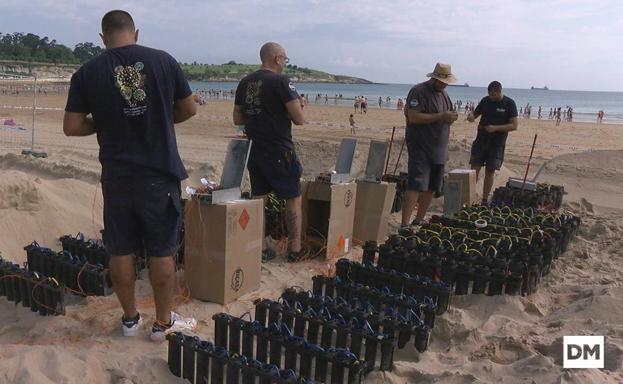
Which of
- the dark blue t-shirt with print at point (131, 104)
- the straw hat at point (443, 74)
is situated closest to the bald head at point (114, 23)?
the dark blue t-shirt with print at point (131, 104)

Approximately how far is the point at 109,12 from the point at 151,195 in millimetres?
1035

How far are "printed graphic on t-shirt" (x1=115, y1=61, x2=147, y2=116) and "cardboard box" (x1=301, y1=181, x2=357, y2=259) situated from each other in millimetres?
2296

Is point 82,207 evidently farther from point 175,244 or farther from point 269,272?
point 175,244

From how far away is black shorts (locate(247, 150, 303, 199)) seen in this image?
461 cm

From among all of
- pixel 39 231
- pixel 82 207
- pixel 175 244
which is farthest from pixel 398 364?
pixel 82 207

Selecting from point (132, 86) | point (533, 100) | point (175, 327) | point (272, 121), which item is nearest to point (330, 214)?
point (272, 121)

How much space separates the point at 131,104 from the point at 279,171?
186 cm

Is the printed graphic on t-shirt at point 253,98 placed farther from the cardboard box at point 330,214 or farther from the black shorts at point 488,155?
the black shorts at point 488,155

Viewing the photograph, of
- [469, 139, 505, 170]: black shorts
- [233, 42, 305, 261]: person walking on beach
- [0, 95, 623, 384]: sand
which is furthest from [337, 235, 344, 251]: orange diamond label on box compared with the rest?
[469, 139, 505, 170]: black shorts

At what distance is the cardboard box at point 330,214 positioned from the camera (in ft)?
16.3

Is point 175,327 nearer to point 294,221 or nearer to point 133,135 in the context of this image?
point 133,135

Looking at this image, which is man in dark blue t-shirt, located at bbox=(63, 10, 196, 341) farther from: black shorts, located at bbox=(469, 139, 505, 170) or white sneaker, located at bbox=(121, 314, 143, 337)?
black shorts, located at bbox=(469, 139, 505, 170)

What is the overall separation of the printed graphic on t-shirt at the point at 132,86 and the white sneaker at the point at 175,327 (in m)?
1.30

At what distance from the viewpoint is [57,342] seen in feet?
10.6
